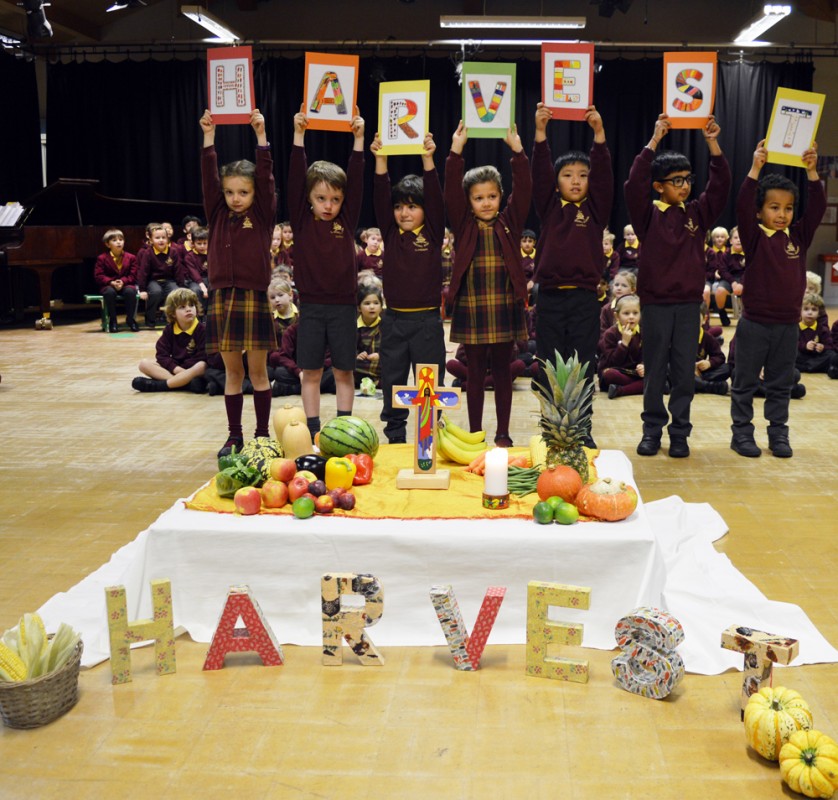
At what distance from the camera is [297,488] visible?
3.05m

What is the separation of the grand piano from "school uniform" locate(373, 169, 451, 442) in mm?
7359

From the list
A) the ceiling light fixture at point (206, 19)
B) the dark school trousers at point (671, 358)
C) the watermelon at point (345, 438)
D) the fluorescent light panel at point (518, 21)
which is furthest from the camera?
the ceiling light fixture at point (206, 19)

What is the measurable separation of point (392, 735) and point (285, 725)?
10.6 inches

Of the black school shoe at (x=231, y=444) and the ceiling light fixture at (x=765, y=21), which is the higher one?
the ceiling light fixture at (x=765, y=21)

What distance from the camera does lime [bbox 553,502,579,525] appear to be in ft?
9.48

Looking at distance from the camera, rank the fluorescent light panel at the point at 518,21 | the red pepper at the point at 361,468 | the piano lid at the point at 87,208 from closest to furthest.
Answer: the red pepper at the point at 361,468 < the piano lid at the point at 87,208 < the fluorescent light panel at the point at 518,21

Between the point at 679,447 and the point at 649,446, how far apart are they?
0.15m

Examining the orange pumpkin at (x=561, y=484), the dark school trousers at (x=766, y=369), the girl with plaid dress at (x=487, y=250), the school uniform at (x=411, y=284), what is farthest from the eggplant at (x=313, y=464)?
the dark school trousers at (x=766, y=369)

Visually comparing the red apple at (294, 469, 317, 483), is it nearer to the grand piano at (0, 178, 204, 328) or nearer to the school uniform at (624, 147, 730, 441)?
the school uniform at (624, 147, 730, 441)

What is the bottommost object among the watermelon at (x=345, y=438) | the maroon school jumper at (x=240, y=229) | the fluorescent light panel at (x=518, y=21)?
the watermelon at (x=345, y=438)

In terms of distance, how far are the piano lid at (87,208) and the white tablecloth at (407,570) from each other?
9160mm

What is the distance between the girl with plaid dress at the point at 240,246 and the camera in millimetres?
4582

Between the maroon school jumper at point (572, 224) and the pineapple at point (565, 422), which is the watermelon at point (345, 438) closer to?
the pineapple at point (565, 422)

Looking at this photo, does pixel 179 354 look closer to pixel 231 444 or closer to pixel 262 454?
pixel 231 444
